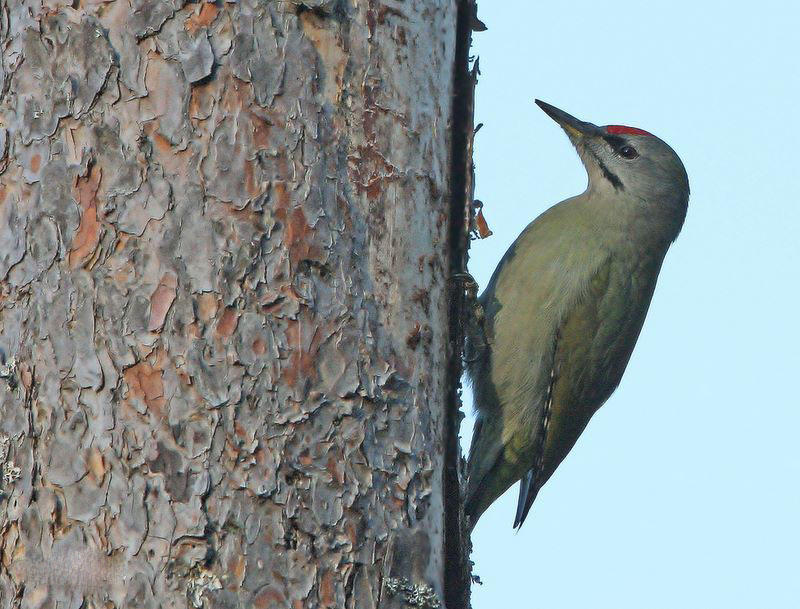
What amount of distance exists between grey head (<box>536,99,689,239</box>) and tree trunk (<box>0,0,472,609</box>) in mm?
2468

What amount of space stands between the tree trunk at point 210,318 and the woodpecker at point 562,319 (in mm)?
1875

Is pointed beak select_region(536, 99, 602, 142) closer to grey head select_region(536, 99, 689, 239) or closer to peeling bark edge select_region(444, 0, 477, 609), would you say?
grey head select_region(536, 99, 689, 239)

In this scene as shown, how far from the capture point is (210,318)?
2.29m

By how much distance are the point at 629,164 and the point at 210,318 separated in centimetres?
310

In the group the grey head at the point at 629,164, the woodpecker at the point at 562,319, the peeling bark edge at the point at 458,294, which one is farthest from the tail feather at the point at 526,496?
the peeling bark edge at the point at 458,294

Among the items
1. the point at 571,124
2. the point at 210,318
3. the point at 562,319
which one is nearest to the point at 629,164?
the point at 571,124

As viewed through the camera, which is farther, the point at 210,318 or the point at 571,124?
the point at 571,124

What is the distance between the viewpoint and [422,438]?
2514 mm

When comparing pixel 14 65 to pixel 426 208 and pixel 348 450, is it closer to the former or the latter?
pixel 426 208

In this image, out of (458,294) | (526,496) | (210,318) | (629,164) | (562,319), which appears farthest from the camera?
(629,164)

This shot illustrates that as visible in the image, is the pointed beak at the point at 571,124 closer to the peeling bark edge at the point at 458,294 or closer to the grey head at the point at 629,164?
the grey head at the point at 629,164

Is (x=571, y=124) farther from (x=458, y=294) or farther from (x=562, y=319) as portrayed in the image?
(x=458, y=294)

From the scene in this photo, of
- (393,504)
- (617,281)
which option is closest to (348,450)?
(393,504)

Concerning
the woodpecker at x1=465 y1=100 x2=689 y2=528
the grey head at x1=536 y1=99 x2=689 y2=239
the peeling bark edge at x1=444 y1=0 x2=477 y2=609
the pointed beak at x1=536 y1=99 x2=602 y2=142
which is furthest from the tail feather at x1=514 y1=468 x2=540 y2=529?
the peeling bark edge at x1=444 y1=0 x2=477 y2=609
